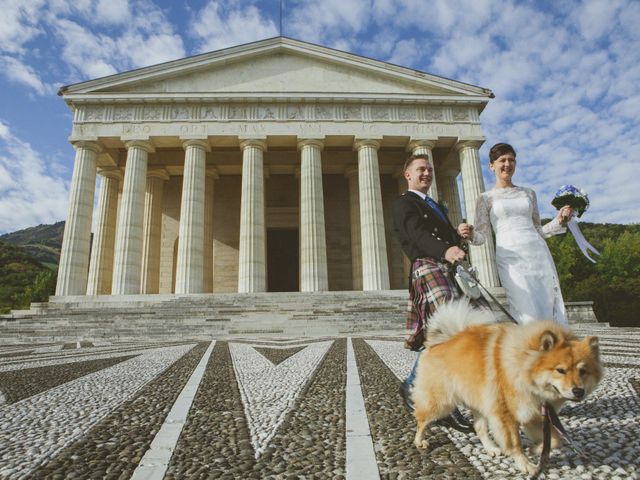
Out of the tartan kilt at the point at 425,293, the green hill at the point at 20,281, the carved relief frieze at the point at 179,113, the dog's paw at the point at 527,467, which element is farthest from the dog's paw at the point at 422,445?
the green hill at the point at 20,281

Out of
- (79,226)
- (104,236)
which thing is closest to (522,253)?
(79,226)

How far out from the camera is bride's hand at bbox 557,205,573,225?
3.54 meters

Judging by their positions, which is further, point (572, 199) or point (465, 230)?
point (572, 199)

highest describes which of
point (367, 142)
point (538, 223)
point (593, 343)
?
point (367, 142)

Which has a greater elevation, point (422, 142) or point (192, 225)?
point (422, 142)

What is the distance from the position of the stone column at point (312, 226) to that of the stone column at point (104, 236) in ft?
39.9

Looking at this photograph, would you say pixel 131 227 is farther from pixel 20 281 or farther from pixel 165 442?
pixel 20 281

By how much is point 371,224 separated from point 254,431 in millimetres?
20274

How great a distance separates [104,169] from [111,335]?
53.4 ft

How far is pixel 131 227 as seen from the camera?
21.6 meters

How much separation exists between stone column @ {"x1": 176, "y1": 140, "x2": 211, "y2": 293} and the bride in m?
19.7

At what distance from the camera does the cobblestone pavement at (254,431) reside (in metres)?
1.99

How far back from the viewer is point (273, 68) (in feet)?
81.9

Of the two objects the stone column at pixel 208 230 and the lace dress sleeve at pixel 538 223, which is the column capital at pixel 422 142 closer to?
the stone column at pixel 208 230
